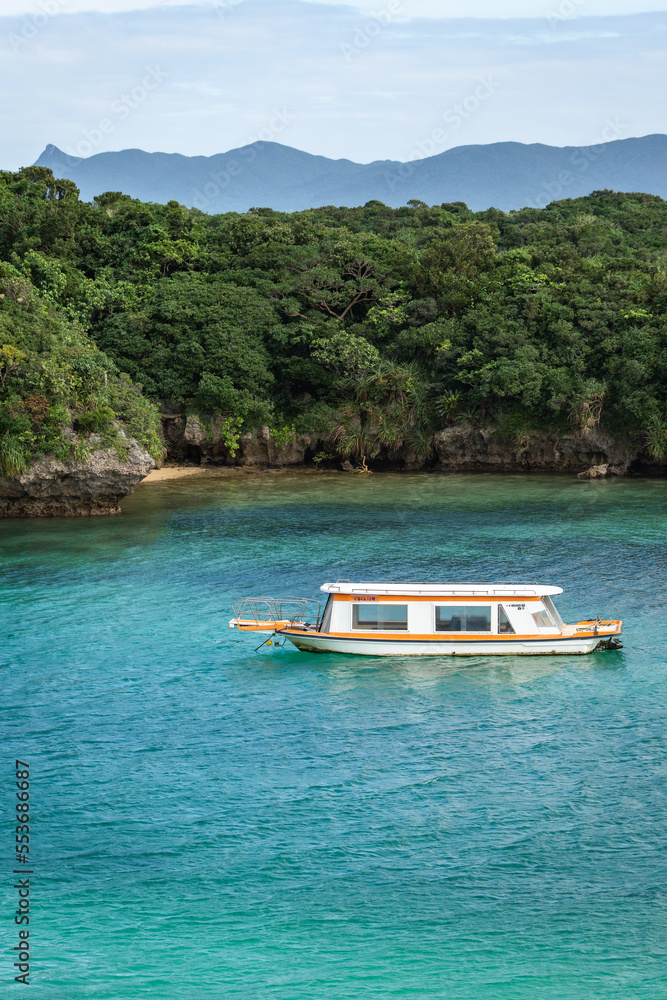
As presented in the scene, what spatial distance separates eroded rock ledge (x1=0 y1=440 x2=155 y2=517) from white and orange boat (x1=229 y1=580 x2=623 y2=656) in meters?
19.3

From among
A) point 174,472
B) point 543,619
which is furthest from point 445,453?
point 543,619

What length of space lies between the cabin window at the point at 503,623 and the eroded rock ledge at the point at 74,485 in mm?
22931

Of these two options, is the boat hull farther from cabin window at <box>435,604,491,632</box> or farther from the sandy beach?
the sandy beach

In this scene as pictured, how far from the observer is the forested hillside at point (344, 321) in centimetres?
5700

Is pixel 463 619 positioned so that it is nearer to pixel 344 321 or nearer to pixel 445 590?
pixel 445 590

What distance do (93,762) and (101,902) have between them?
17.9ft

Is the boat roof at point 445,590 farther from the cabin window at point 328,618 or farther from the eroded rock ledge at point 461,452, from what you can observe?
the eroded rock ledge at point 461,452

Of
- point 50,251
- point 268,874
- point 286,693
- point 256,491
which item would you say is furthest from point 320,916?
point 50,251

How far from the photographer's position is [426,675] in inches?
1077

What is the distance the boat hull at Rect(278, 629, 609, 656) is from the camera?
28469 mm

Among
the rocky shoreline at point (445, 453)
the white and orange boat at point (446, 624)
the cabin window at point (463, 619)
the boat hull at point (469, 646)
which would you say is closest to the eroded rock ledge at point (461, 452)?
the rocky shoreline at point (445, 453)

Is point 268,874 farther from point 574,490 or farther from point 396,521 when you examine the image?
point 574,490

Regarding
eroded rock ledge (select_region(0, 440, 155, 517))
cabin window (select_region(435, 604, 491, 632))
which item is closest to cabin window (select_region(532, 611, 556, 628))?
cabin window (select_region(435, 604, 491, 632))

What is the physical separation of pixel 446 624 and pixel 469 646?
910 millimetres
